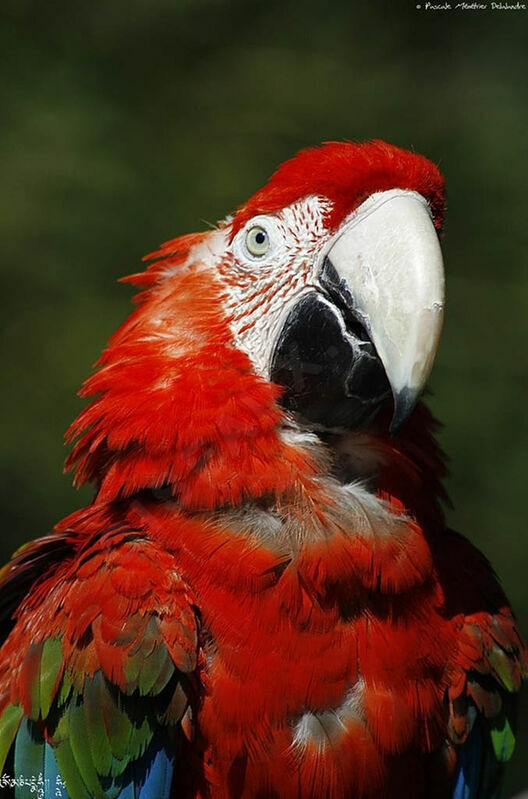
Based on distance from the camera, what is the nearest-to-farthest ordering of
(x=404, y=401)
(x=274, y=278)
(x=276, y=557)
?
(x=404, y=401)
(x=276, y=557)
(x=274, y=278)

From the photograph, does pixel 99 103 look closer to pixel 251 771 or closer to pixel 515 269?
pixel 515 269

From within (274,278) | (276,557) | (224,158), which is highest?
(224,158)

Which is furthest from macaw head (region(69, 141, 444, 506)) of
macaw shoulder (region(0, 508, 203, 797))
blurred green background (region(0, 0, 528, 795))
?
blurred green background (region(0, 0, 528, 795))

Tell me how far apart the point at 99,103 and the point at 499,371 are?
1910mm

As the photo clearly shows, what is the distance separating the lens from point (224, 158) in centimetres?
392

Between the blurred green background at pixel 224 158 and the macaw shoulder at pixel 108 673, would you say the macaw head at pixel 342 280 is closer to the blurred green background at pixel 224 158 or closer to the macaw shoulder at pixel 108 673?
the macaw shoulder at pixel 108 673

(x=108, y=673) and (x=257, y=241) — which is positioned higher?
(x=257, y=241)

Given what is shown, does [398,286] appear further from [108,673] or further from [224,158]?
[224,158]

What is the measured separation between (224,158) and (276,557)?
268 centimetres

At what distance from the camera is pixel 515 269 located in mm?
4012

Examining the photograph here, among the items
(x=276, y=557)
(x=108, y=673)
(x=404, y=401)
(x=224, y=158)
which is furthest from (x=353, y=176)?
(x=224, y=158)

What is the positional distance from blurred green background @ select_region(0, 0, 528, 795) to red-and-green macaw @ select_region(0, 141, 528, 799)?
7.07 feet

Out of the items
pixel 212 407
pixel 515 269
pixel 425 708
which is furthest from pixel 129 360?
pixel 515 269

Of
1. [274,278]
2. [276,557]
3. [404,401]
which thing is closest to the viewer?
[404,401]
